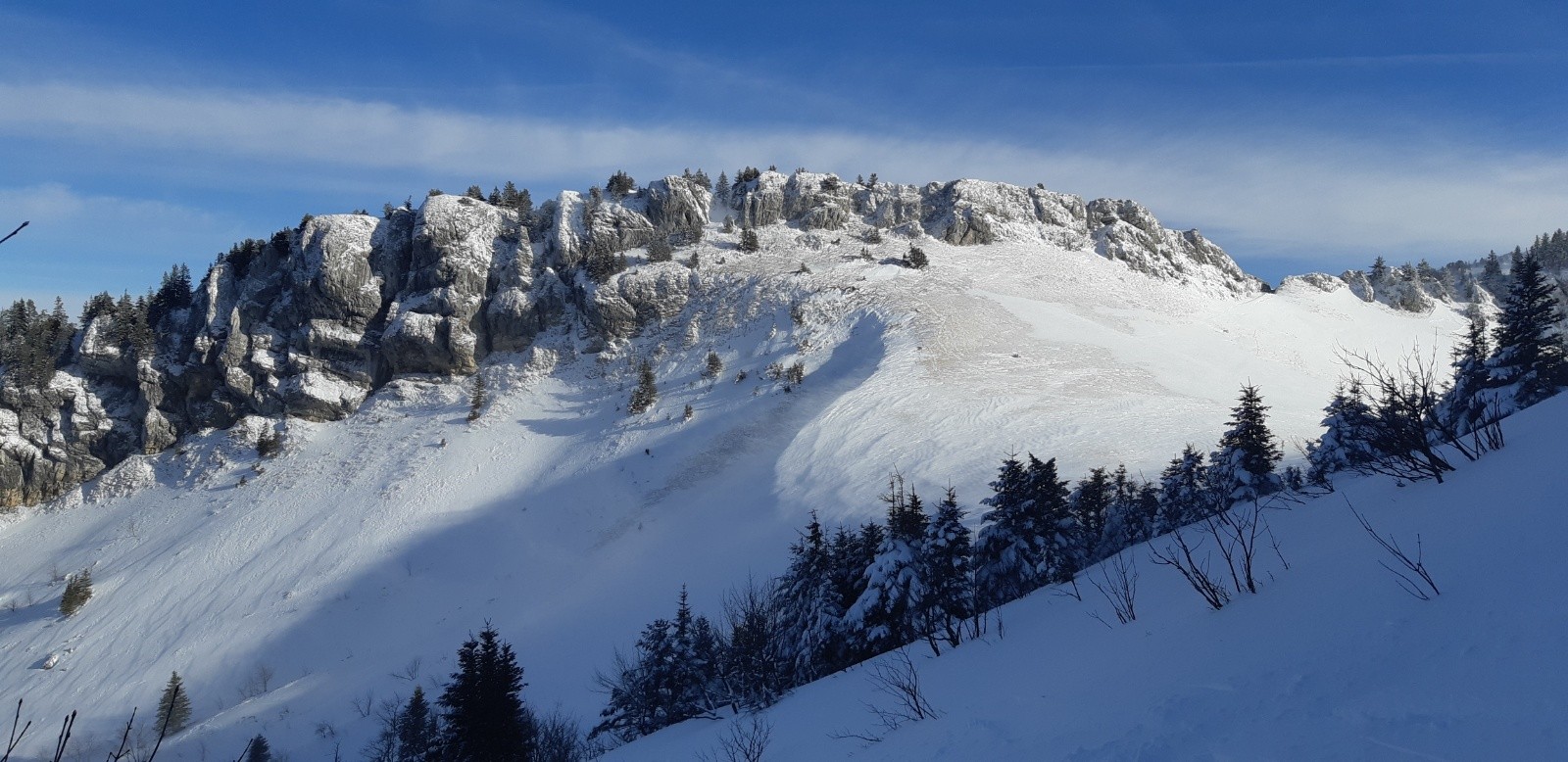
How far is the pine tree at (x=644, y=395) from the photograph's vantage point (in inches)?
1756

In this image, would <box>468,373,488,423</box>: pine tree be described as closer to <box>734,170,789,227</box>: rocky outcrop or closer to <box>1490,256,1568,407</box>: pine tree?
<box>734,170,789,227</box>: rocky outcrop

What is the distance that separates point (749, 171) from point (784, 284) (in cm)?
2377

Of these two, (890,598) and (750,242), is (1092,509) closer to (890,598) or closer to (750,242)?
(890,598)

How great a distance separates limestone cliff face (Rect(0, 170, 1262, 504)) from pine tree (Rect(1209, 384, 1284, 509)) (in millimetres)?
38329

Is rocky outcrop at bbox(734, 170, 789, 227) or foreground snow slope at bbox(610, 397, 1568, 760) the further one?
rocky outcrop at bbox(734, 170, 789, 227)

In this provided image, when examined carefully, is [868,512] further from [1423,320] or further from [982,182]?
[1423,320]

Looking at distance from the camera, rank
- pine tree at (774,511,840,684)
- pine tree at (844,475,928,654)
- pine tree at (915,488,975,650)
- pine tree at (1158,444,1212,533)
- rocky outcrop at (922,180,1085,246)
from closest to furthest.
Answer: pine tree at (915,488,975,650) < pine tree at (844,475,928,654) < pine tree at (774,511,840,684) < pine tree at (1158,444,1212,533) < rocky outcrop at (922,180,1085,246)

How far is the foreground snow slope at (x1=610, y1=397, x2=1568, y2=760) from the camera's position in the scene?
451 centimetres

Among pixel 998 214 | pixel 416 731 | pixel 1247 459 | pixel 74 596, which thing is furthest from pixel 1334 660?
pixel 998 214

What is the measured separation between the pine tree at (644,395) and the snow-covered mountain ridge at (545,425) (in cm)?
95

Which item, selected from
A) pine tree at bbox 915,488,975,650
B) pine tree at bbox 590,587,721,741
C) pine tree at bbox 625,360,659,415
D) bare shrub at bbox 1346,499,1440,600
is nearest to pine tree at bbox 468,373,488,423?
pine tree at bbox 625,360,659,415

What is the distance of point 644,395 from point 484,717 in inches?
1126

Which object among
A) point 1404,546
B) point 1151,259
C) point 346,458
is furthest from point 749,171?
point 1404,546

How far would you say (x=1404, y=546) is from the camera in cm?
677
